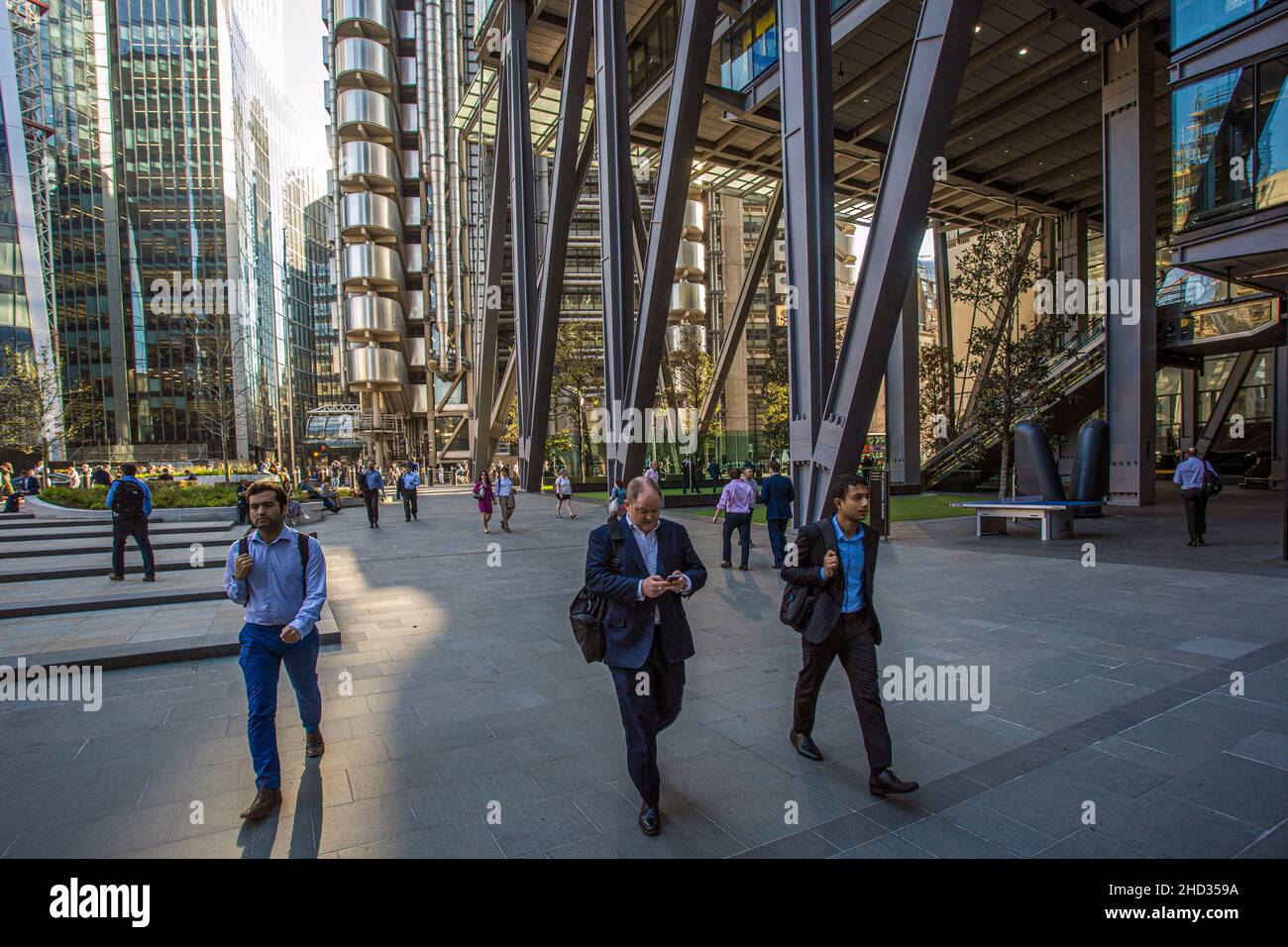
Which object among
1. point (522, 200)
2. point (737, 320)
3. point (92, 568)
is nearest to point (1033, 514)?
point (92, 568)

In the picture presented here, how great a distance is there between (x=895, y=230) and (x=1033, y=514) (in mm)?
6874

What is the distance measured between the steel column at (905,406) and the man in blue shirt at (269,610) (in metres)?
28.1

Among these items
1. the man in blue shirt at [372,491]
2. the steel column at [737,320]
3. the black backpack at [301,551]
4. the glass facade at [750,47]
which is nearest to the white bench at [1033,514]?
the black backpack at [301,551]

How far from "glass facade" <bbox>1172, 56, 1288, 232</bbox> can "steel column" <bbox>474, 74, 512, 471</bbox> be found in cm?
2313

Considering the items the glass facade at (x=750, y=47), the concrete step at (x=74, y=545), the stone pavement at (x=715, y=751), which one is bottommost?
the stone pavement at (x=715, y=751)

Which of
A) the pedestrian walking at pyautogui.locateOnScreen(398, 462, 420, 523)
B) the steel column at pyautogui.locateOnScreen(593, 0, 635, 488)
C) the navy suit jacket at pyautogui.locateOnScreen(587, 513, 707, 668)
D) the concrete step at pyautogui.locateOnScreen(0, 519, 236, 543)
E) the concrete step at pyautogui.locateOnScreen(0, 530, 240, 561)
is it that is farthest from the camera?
the pedestrian walking at pyautogui.locateOnScreen(398, 462, 420, 523)

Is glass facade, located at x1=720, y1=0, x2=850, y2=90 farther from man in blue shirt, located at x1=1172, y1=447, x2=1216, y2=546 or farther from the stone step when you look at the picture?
the stone step

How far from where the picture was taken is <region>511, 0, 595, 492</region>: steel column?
70.0 ft

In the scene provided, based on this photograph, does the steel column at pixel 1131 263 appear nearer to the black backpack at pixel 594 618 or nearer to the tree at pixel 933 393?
the tree at pixel 933 393

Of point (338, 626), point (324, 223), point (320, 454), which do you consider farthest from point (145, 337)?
point (338, 626)

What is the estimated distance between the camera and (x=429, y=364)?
57.5 m

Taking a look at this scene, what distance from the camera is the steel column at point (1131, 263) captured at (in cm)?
1900

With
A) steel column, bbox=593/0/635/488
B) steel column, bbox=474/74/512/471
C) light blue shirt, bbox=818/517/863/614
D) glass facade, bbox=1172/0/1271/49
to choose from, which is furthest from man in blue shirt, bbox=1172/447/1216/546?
steel column, bbox=474/74/512/471

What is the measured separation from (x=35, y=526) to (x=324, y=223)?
8610 centimetres
